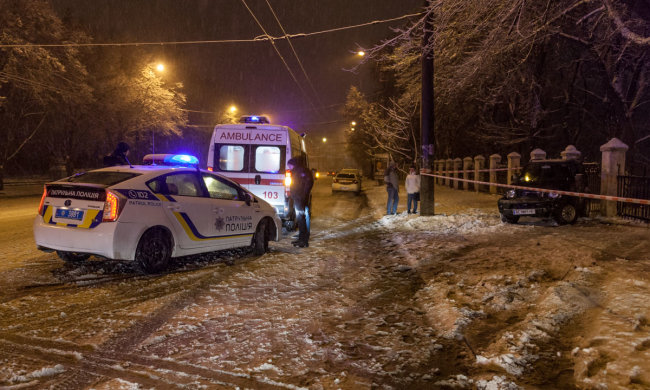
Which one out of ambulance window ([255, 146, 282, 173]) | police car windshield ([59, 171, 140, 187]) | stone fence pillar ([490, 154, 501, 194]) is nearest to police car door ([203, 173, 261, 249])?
police car windshield ([59, 171, 140, 187])

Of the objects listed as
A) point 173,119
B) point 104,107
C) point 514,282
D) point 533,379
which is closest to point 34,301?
point 533,379

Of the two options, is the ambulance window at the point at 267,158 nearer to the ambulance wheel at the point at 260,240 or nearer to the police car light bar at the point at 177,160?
the police car light bar at the point at 177,160

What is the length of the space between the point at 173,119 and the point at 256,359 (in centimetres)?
3728

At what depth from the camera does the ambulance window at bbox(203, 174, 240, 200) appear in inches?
306

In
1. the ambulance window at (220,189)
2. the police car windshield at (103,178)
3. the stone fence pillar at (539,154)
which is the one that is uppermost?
the stone fence pillar at (539,154)

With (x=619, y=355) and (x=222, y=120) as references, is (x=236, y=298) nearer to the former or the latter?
(x=619, y=355)

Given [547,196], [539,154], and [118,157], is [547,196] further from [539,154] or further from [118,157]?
[118,157]

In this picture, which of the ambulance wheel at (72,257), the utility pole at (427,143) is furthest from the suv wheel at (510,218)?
the ambulance wheel at (72,257)

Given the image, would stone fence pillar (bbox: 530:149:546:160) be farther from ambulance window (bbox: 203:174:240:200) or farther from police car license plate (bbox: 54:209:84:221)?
police car license plate (bbox: 54:209:84:221)

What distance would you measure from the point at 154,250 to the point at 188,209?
777 millimetres

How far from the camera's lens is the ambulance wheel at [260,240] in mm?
8258

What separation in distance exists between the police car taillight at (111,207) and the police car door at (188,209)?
2.34 ft

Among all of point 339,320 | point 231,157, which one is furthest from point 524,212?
point 339,320

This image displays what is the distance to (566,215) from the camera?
11.1 m
